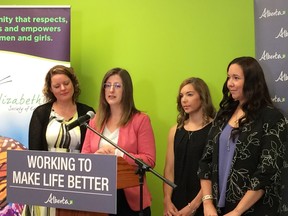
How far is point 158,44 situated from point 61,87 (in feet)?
3.29

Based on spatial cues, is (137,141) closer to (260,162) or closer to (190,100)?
(190,100)

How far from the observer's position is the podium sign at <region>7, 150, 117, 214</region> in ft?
6.89

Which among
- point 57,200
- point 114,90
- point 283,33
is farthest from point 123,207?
point 283,33

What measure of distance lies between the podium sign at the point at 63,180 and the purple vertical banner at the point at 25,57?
137cm

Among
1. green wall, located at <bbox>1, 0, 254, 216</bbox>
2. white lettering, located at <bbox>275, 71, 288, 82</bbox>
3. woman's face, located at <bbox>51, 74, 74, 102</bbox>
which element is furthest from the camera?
green wall, located at <bbox>1, 0, 254, 216</bbox>

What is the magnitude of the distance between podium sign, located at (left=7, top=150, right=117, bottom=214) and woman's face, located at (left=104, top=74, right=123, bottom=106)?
85 cm

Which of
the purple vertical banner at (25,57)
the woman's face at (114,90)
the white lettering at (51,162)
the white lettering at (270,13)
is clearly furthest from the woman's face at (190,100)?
the white lettering at (51,162)

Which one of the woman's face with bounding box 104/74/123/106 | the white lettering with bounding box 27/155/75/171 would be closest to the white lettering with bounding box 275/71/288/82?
the woman's face with bounding box 104/74/123/106

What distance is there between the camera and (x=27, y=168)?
7.41 ft

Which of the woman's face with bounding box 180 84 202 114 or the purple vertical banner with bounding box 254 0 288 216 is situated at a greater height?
A: the purple vertical banner with bounding box 254 0 288 216

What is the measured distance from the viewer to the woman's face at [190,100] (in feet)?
10.3

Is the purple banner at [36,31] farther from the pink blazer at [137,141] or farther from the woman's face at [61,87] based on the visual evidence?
the pink blazer at [137,141]

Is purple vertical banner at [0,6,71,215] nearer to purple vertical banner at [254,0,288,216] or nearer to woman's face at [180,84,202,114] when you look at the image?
woman's face at [180,84,202,114]

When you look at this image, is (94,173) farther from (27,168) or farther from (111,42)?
(111,42)
